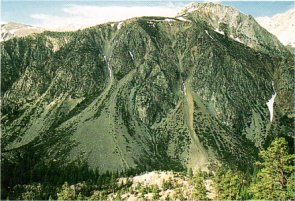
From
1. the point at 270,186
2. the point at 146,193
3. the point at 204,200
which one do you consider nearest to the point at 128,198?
the point at 146,193

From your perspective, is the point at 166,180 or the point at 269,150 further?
the point at 166,180

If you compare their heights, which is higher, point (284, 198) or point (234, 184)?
point (284, 198)

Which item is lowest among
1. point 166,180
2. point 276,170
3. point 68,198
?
point 68,198

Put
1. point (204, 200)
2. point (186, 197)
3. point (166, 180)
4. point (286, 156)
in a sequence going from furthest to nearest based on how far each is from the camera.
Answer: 1. point (166, 180)
2. point (186, 197)
3. point (204, 200)
4. point (286, 156)

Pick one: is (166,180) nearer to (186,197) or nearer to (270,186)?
(186,197)

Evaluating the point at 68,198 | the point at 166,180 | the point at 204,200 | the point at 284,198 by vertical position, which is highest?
the point at 284,198

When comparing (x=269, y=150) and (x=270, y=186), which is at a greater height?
(x=269, y=150)

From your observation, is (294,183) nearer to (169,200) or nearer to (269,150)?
(269,150)

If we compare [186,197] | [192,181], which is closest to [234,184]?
[186,197]

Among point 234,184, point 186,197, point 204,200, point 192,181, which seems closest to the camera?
point 234,184
